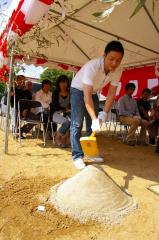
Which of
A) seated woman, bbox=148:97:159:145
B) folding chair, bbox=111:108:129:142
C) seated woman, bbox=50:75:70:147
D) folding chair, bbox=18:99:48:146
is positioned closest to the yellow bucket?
folding chair, bbox=18:99:48:146

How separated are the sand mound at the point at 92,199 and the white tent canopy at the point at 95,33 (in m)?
2.72

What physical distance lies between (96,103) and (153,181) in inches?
56.4

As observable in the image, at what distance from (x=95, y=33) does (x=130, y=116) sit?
197cm

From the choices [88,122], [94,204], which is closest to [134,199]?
[94,204]

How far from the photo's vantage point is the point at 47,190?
3367 mm

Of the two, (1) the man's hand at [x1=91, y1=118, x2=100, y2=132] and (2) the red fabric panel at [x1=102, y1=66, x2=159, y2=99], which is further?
(2) the red fabric panel at [x1=102, y1=66, x2=159, y2=99]

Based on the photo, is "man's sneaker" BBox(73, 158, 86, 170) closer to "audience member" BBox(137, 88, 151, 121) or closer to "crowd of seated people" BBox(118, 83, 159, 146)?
"crowd of seated people" BBox(118, 83, 159, 146)

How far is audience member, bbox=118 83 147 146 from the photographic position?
6891 millimetres

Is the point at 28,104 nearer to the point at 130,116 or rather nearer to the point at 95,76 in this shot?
the point at 130,116

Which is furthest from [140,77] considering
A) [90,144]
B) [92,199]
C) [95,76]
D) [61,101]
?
[92,199]

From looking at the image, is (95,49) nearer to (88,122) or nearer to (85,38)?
(85,38)

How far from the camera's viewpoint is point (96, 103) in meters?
4.76

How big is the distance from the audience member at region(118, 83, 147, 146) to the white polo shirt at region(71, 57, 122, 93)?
2.62m

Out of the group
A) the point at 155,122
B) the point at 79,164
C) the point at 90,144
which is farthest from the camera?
the point at 155,122
